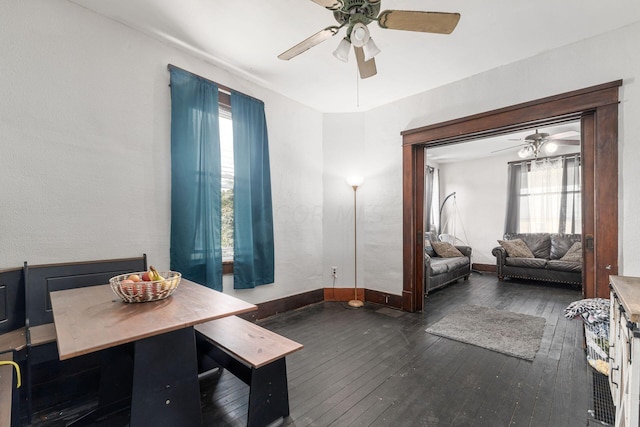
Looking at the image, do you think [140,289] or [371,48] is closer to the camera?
[140,289]

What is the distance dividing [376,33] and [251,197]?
2.06 meters

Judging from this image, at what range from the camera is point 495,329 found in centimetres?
310

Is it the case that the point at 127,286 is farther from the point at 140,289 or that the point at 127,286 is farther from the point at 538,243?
the point at 538,243

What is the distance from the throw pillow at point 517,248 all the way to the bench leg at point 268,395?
5.55m

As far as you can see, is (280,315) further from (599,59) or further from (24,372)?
(599,59)

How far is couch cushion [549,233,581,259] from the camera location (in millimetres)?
5281

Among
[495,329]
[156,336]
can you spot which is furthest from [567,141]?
[156,336]

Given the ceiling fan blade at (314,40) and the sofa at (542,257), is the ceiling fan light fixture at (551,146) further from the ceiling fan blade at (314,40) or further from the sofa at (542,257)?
the ceiling fan blade at (314,40)

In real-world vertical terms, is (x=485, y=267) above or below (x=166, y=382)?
below

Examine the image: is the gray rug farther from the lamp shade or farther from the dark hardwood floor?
the lamp shade

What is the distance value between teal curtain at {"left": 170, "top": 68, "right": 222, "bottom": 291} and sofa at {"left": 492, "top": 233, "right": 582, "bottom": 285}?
539 cm

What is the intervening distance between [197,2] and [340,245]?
318 centimetres

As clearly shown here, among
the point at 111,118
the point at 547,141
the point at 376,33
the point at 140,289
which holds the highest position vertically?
the point at 376,33

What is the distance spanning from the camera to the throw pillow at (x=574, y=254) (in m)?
5.00
